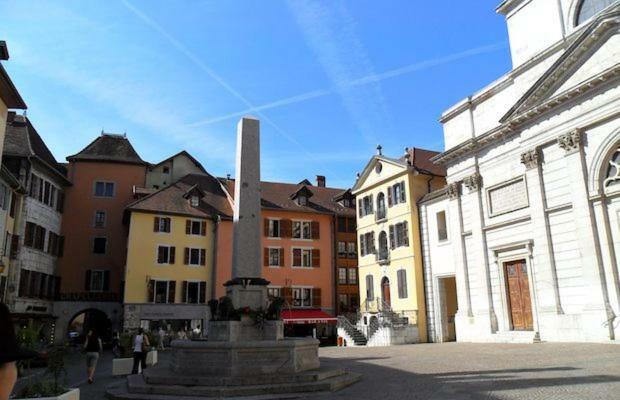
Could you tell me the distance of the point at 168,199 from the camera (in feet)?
136

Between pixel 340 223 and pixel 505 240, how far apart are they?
2122 cm

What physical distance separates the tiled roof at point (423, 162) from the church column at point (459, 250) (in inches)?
221

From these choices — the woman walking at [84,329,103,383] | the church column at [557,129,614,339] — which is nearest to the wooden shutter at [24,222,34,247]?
the woman walking at [84,329,103,383]

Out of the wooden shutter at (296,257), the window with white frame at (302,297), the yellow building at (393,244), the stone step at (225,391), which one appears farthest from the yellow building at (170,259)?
the stone step at (225,391)

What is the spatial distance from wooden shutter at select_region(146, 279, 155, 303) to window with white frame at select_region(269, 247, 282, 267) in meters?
9.53

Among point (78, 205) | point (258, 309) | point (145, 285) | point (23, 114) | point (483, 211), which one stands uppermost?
point (23, 114)

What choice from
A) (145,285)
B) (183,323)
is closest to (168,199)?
(145,285)

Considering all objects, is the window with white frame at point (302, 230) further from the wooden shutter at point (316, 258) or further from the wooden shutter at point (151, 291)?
the wooden shutter at point (151, 291)

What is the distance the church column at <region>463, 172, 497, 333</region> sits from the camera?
1077 inches

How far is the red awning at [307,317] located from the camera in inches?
1572

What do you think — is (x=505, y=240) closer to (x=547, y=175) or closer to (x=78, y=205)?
(x=547, y=175)

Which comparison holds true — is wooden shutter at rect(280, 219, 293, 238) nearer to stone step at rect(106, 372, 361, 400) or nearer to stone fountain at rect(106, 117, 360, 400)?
stone fountain at rect(106, 117, 360, 400)

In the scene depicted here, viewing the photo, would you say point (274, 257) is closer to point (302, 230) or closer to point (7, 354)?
point (302, 230)

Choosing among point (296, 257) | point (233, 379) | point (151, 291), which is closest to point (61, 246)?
point (151, 291)
